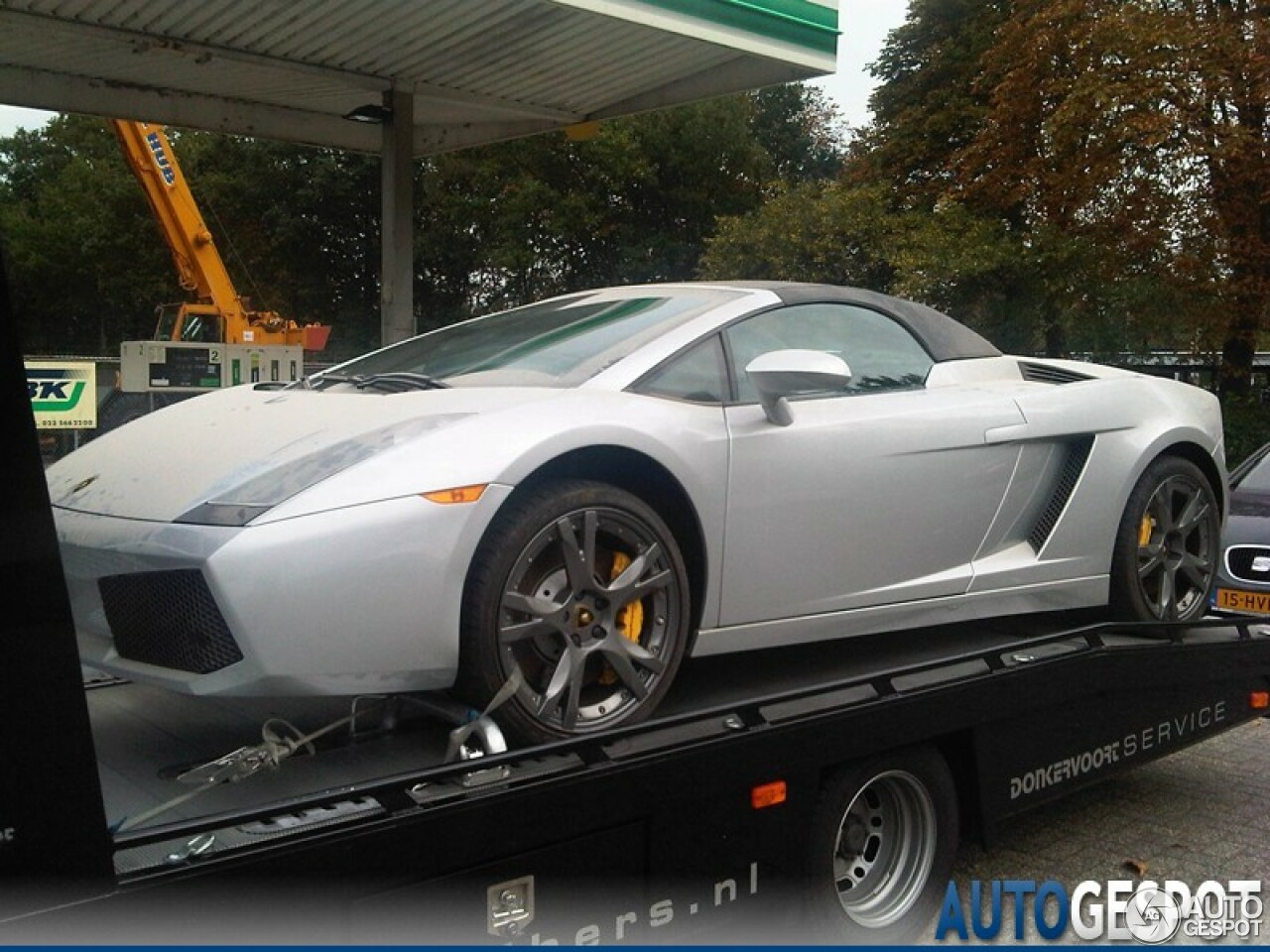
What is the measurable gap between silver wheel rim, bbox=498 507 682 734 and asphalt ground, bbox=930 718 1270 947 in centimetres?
136

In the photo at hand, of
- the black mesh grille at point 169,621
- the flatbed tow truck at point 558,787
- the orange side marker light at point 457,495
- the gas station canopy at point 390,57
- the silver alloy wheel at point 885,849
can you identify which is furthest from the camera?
the gas station canopy at point 390,57

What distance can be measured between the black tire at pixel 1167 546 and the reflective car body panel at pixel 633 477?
91 millimetres

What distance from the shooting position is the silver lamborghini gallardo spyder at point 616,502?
2.61m

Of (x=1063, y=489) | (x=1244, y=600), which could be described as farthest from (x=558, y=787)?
(x=1244, y=600)

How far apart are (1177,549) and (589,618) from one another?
8.76 feet

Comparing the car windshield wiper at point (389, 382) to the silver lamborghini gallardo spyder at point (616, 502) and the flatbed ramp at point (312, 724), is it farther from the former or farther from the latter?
the flatbed ramp at point (312, 724)

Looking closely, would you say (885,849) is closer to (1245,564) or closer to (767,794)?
(767,794)

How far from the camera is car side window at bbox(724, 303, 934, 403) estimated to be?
3674 mm

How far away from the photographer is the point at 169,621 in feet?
8.57

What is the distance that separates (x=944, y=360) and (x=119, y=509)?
8.50 ft

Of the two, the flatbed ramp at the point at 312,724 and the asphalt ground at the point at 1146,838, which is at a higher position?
the flatbed ramp at the point at 312,724

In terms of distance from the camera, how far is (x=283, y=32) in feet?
27.7

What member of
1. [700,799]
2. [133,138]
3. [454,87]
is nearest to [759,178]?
[133,138]

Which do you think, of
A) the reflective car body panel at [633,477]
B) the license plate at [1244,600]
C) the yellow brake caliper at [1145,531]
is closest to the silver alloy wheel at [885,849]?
Answer: the reflective car body panel at [633,477]
